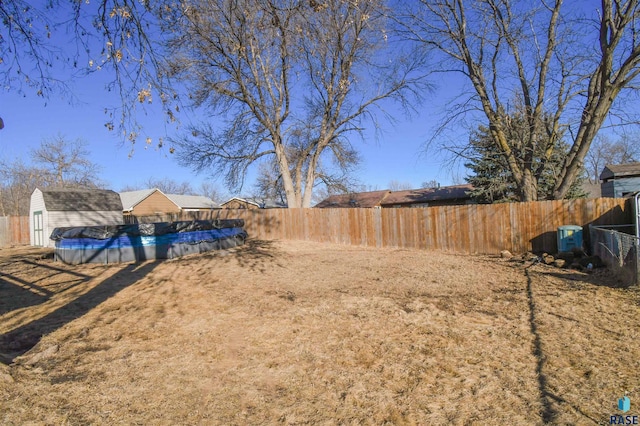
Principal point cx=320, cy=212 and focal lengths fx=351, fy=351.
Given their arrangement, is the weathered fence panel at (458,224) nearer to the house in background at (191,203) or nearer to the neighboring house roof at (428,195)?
the neighboring house roof at (428,195)

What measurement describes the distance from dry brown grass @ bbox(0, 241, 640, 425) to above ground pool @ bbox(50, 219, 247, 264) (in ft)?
10.9

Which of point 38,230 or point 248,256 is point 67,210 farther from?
point 248,256

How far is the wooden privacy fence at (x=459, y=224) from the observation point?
10.9 meters

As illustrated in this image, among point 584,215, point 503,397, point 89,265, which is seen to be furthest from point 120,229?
point 584,215

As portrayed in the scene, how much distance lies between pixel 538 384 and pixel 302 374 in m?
2.26

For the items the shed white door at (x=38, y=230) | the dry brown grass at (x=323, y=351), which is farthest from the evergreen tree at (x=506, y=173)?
the shed white door at (x=38, y=230)

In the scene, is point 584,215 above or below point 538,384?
above

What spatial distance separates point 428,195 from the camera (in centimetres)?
3053

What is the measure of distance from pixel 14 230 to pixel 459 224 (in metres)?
27.8

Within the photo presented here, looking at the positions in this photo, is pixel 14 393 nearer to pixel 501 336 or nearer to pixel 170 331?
pixel 170 331

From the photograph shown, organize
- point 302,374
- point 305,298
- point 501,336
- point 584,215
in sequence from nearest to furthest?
point 302,374 → point 501,336 → point 305,298 → point 584,215

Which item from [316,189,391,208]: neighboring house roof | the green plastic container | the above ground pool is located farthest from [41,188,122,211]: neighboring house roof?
the green plastic container

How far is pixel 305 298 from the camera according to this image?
6.71 metres

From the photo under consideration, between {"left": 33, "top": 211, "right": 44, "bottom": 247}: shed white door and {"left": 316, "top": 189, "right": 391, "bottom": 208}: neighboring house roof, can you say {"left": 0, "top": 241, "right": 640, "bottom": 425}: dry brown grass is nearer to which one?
{"left": 33, "top": 211, "right": 44, "bottom": 247}: shed white door
